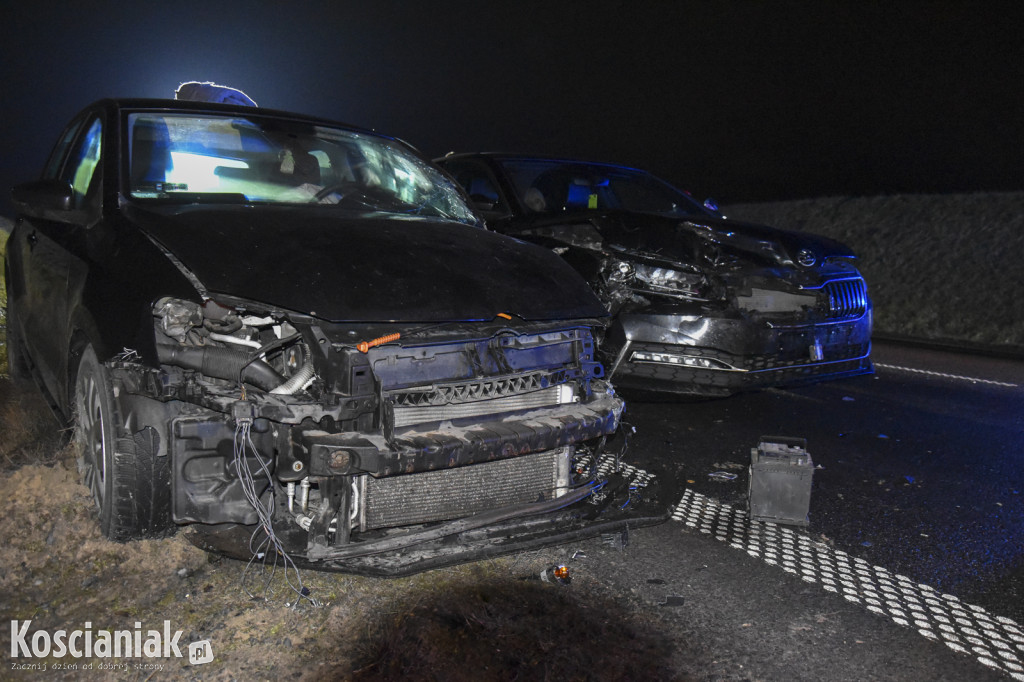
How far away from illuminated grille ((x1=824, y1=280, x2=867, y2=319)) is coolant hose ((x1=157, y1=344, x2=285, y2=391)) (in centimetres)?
404

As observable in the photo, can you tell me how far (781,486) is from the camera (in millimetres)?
4059

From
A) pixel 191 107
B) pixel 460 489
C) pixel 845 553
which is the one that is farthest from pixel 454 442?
pixel 191 107

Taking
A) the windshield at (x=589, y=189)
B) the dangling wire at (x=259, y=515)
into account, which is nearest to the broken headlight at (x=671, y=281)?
the windshield at (x=589, y=189)

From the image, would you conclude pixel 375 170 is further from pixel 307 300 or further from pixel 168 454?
pixel 168 454

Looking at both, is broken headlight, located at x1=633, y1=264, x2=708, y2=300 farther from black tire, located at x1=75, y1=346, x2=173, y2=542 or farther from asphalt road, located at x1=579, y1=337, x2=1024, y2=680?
black tire, located at x1=75, y1=346, x2=173, y2=542

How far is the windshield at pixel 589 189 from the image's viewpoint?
6.44m

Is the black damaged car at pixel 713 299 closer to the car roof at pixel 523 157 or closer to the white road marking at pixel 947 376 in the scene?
the car roof at pixel 523 157

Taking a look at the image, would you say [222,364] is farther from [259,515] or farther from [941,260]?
[941,260]

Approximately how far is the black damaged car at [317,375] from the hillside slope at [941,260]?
9.83m

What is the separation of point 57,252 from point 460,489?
7.75 ft

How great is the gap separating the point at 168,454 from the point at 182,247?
769 mm

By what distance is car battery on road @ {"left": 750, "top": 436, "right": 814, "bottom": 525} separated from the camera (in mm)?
4027

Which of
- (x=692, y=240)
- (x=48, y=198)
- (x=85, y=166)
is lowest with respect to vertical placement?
(x=692, y=240)

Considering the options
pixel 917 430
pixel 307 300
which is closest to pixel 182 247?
pixel 307 300
